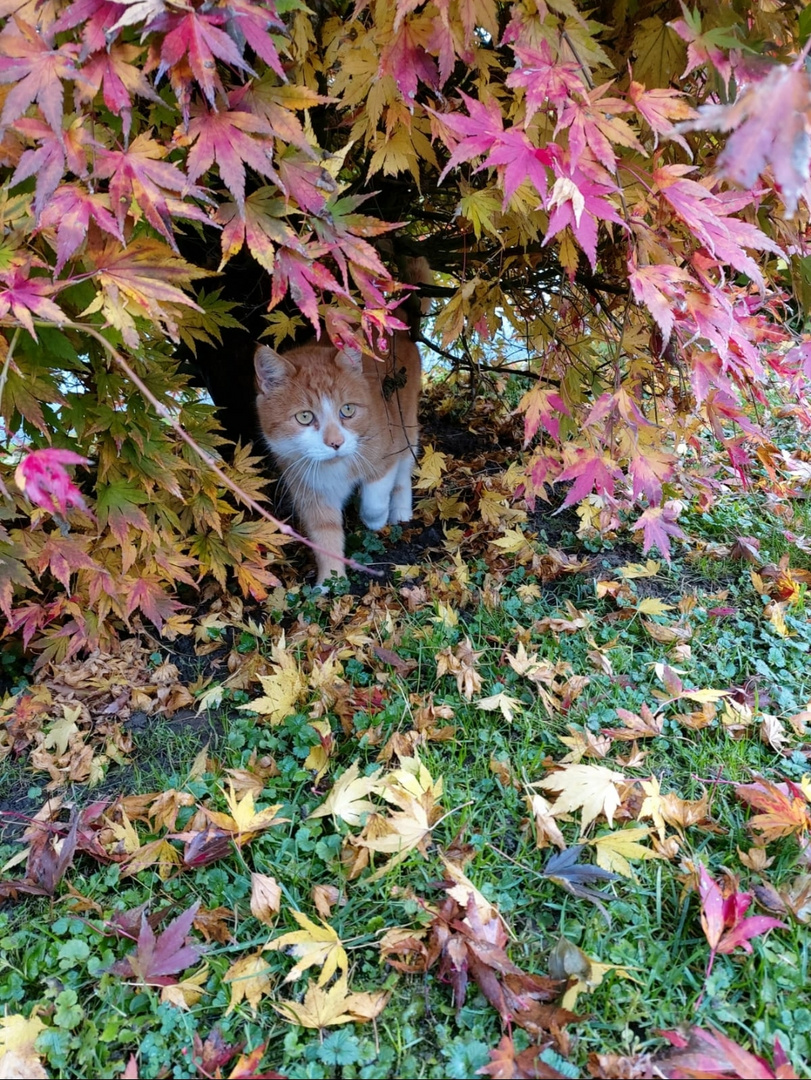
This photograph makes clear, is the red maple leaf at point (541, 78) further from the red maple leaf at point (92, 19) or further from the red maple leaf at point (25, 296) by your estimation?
the red maple leaf at point (25, 296)

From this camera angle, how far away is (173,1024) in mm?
1546

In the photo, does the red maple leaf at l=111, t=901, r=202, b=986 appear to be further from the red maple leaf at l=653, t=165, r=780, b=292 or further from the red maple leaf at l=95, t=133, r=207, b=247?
the red maple leaf at l=653, t=165, r=780, b=292

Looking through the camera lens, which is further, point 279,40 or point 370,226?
point 370,226

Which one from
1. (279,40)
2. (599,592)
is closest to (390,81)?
(279,40)

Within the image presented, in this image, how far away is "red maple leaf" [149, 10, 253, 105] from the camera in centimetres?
138

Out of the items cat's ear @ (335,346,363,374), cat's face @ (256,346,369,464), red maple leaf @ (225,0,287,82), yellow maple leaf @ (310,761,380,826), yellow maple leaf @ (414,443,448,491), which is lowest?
yellow maple leaf @ (310,761,380,826)

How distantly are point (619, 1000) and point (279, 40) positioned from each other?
2.07 metres

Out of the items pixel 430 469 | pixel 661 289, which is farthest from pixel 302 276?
pixel 430 469

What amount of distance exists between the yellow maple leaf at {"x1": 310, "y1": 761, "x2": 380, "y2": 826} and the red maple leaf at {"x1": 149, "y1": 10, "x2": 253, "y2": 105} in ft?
5.11

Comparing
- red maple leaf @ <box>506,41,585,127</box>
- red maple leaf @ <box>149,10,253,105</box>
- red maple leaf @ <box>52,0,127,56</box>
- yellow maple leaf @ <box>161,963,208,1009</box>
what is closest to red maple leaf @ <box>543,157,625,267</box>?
red maple leaf @ <box>506,41,585,127</box>

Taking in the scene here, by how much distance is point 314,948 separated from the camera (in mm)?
1612

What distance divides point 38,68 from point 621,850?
6.50ft

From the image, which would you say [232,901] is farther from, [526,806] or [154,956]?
[526,806]

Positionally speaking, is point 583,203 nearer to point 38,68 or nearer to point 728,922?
point 38,68
